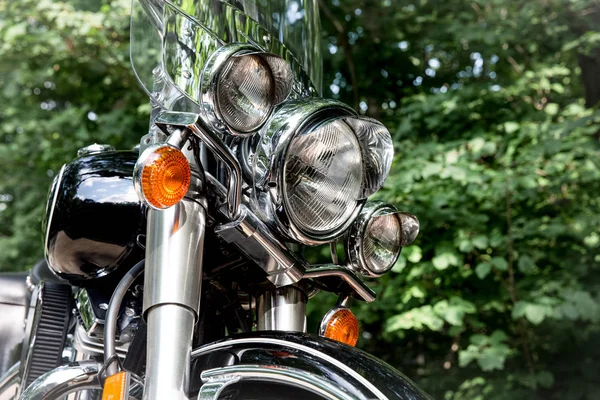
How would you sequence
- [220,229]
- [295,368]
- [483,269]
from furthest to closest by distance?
[483,269] → [220,229] → [295,368]

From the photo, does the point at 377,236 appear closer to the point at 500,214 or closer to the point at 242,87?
the point at 242,87

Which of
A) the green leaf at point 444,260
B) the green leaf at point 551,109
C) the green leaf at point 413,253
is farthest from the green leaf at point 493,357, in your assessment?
the green leaf at point 551,109

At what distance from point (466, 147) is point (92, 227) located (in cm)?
306

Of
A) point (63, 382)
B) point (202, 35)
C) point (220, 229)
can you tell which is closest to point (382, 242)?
point (220, 229)

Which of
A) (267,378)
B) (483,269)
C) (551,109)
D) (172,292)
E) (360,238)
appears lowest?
(267,378)

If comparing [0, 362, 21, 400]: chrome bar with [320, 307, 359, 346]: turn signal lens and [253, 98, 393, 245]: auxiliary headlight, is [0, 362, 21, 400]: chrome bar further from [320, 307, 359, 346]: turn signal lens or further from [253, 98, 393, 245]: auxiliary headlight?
[253, 98, 393, 245]: auxiliary headlight

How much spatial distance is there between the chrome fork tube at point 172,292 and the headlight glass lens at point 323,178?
0.16 meters

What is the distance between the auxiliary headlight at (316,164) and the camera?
1203 millimetres

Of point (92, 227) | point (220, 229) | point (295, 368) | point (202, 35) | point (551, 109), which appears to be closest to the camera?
point (295, 368)

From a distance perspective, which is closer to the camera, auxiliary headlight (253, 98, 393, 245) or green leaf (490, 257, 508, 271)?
auxiliary headlight (253, 98, 393, 245)

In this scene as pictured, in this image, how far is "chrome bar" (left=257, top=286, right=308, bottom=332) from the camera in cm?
141

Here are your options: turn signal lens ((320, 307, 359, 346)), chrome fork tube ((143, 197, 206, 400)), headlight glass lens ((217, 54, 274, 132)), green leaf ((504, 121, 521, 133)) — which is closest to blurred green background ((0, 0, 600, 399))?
green leaf ((504, 121, 521, 133))

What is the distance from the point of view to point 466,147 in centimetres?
420

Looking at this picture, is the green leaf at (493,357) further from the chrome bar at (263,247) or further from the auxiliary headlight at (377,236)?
the chrome bar at (263,247)
